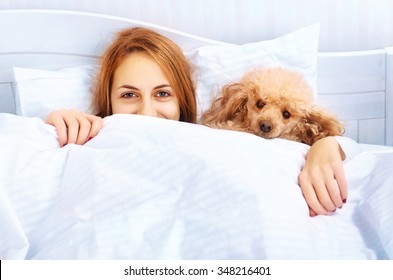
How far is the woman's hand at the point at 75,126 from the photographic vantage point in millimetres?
1120

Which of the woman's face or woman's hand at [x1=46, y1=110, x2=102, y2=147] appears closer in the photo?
woman's hand at [x1=46, y1=110, x2=102, y2=147]

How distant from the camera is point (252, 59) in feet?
4.66

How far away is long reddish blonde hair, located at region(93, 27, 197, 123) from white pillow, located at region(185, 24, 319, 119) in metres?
0.06

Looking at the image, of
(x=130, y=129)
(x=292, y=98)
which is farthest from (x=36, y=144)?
(x=292, y=98)

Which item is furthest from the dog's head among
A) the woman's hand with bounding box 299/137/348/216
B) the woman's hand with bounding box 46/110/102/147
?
the woman's hand with bounding box 46/110/102/147

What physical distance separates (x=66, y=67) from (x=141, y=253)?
84cm

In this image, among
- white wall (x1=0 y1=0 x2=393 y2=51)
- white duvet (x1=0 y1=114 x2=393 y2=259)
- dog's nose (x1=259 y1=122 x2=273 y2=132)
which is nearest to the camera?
white duvet (x1=0 y1=114 x2=393 y2=259)

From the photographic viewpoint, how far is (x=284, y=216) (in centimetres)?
84

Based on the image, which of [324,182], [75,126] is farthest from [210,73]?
[324,182]

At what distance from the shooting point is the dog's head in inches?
48.7

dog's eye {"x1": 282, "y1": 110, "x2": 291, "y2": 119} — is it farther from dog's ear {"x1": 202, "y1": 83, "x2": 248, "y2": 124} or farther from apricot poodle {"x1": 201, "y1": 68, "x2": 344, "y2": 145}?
dog's ear {"x1": 202, "y1": 83, "x2": 248, "y2": 124}

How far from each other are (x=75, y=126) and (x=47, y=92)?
33cm

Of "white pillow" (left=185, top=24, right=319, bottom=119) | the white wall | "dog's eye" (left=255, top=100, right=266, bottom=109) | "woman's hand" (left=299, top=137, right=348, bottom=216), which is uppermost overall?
the white wall

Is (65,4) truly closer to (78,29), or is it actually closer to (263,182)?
(78,29)
